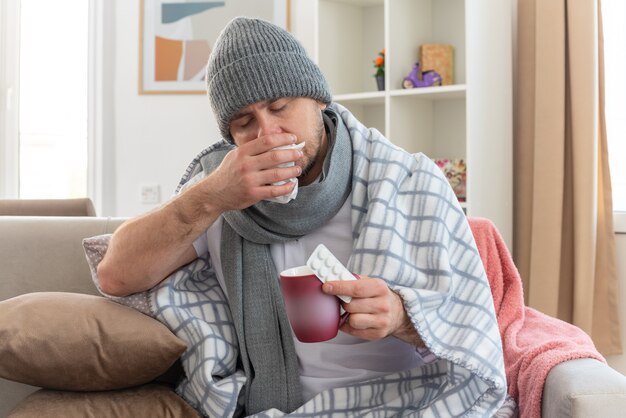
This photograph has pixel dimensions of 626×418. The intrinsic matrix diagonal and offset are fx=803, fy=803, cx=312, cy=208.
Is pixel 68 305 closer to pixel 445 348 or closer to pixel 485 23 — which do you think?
pixel 445 348

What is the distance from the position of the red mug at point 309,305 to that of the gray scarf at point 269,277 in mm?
337

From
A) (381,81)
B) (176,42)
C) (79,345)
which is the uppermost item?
(176,42)

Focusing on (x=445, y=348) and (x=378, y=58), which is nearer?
(x=445, y=348)

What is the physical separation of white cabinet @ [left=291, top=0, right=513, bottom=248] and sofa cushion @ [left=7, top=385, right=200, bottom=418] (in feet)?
6.18

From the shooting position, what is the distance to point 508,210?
319 centimetres

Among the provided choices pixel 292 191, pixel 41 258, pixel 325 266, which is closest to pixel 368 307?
pixel 325 266

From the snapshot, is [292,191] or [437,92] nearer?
[292,191]

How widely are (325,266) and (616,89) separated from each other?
245 centimetres


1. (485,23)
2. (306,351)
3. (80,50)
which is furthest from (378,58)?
(306,351)

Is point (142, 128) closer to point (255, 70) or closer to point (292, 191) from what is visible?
point (255, 70)

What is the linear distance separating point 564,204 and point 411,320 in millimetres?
1913

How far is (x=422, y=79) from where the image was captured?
337cm

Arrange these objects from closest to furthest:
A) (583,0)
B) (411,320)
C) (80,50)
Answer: (411,320) < (583,0) < (80,50)

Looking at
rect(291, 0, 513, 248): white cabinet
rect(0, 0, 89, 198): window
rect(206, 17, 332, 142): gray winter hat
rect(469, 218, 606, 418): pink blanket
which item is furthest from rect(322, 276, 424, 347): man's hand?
rect(0, 0, 89, 198): window
